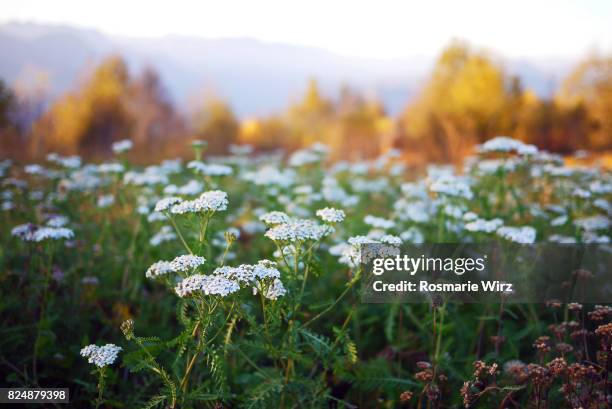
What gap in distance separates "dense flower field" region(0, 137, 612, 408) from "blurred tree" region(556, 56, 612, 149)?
18.5m

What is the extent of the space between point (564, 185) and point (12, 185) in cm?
A: 671

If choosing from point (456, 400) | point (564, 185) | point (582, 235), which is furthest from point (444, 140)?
point (456, 400)

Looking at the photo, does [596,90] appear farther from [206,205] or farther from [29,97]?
[29,97]

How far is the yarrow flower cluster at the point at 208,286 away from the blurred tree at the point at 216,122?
29.7m

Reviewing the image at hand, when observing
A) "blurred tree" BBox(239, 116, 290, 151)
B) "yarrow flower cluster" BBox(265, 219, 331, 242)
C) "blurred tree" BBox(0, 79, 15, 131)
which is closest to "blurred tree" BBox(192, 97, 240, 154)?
"blurred tree" BBox(239, 116, 290, 151)

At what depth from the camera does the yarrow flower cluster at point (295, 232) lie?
8.66 ft

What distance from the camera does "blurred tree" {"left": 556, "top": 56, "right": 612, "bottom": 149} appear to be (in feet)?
A: 69.9

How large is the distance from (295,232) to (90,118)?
945 inches

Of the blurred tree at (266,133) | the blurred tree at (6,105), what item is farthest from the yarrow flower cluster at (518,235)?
the blurred tree at (266,133)

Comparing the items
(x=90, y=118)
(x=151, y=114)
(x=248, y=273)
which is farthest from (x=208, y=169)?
(x=151, y=114)

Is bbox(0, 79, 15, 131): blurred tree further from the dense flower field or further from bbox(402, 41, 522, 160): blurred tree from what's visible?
bbox(402, 41, 522, 160): blurred tree

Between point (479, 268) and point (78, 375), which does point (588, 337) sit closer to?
point (479, 268)

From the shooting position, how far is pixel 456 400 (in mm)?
3367

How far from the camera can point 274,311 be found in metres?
2.50
